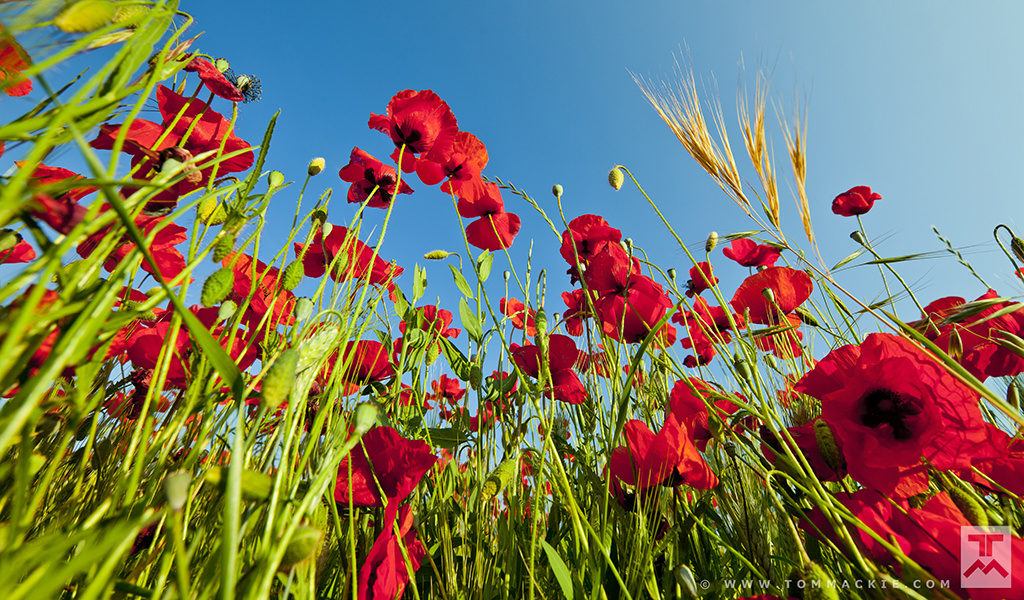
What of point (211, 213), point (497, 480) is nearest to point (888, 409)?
point (497, 480)

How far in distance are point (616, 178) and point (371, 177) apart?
585 millimetres

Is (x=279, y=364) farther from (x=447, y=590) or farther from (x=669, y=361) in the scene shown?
(x=669, y=361)

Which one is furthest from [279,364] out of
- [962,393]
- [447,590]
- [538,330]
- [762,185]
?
[762,185]

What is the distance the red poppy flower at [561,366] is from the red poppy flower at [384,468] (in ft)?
1.63

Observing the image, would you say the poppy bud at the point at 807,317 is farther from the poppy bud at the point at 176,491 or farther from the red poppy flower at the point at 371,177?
the poppy bud at the point at 176,491

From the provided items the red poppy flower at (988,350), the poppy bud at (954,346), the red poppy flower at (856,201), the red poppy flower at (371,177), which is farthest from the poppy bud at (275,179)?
the red poppy flower at (856,201)

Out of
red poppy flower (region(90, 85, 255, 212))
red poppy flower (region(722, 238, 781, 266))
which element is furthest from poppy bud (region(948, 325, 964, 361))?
red poppy flower (region(90, 85, 255, 212))

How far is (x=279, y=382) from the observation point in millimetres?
292

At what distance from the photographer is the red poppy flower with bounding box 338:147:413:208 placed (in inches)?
37.2

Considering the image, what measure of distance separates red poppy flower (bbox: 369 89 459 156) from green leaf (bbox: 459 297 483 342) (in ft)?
1.07

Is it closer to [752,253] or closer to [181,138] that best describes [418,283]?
[181,138]

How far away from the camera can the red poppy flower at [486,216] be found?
114cm

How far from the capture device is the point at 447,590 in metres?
0.59

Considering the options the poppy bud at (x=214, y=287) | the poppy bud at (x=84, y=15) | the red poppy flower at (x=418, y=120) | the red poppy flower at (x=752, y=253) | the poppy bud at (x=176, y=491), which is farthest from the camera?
the red poppy flower at (x=752, y=253)
